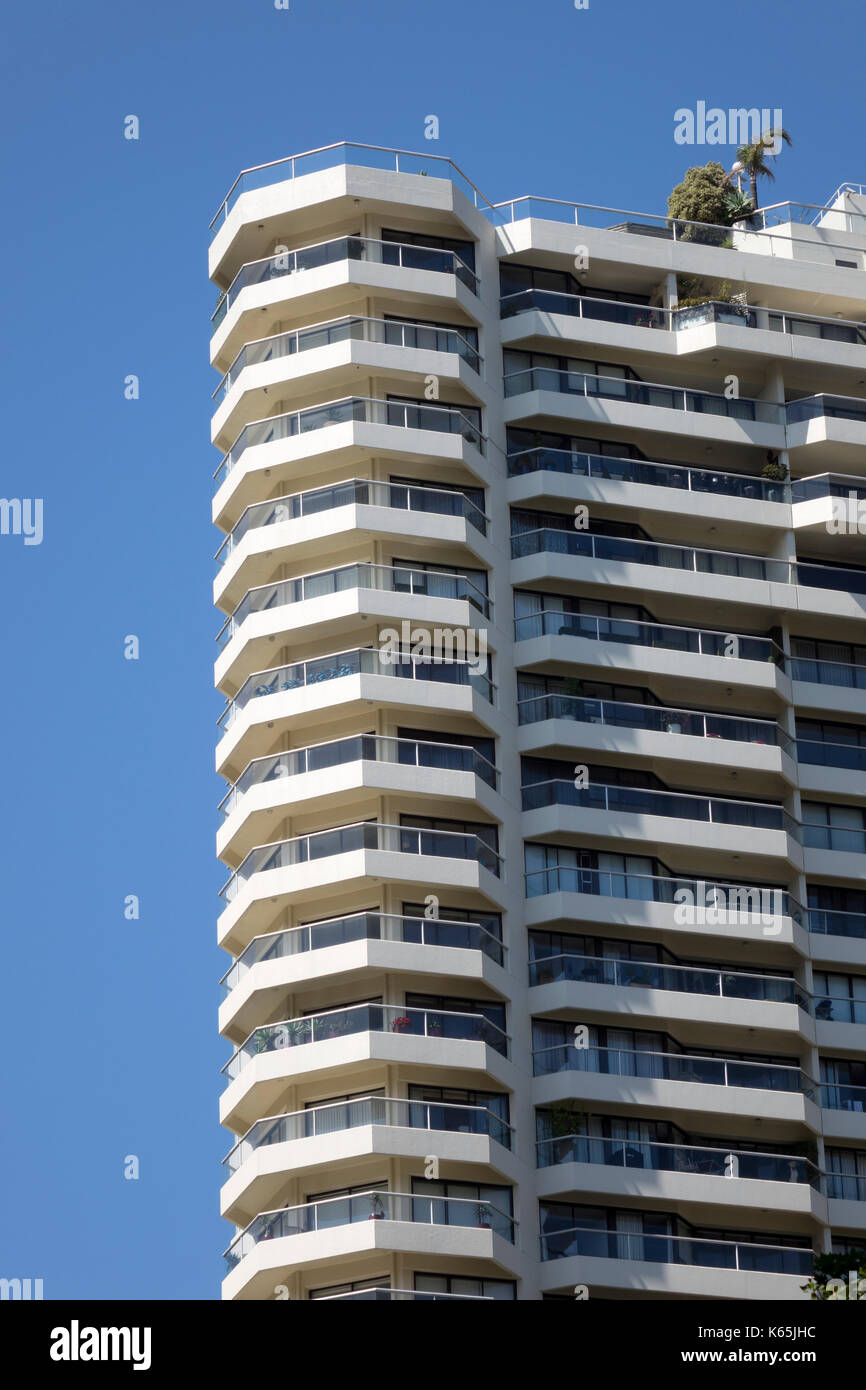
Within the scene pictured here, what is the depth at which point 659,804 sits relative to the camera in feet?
224

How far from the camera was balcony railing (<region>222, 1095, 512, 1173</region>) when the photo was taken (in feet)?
196

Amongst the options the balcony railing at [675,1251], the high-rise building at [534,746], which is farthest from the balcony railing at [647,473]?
the balcony railing at [675,1251]

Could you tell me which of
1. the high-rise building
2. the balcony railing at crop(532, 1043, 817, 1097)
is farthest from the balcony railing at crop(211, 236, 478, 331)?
the balcony railing at crop(532, 1043, 817, 1097)

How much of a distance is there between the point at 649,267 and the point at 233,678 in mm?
16817

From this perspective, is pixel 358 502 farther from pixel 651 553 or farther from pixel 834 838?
pixel 834 838

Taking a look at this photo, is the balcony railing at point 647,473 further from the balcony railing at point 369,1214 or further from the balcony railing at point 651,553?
the balcony railing at point 369,1214

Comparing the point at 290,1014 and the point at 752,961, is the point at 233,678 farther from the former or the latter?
the point at 752,961

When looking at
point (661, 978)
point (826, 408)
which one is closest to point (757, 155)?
point (826, 408)

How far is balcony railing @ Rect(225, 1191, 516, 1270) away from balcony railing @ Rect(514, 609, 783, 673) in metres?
15.9

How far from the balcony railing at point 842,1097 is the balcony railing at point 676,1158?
2405mm

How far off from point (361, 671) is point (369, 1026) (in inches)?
364

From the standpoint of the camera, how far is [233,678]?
69500 millimetres
